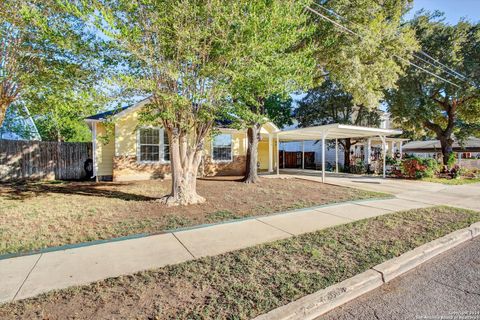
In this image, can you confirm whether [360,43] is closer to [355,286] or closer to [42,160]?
[355,286]

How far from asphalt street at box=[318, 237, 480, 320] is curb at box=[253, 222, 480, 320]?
0.07 meters

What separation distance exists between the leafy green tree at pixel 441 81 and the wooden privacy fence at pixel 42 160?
794 inches

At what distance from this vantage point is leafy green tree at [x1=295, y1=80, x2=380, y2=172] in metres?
19.0

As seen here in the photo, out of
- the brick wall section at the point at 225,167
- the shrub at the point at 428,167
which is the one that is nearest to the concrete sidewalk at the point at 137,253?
the brick wall section at the point at 225,167

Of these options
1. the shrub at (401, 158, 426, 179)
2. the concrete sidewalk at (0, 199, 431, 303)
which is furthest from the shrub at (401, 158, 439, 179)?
the concrete sidewalk at (0, 199, 431, 303)

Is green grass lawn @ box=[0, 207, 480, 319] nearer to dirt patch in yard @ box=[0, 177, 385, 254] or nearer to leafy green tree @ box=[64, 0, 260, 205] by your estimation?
dirt patch in yard @ box=[0, 177, 385, 254]

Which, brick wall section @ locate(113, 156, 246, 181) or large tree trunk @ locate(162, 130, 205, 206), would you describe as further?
brick wall section @ locate(113, 156, 246, 181)

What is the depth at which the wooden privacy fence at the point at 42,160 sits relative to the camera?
11.6 metres

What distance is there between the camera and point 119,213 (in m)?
5.94

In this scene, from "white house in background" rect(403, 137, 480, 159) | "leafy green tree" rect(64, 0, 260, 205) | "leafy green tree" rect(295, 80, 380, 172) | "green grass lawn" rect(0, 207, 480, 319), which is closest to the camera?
"green grass lawn" rect(0, 207, 480, 319)

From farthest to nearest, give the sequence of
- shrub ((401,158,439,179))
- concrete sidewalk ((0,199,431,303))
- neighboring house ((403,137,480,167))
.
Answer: neighboring house ((403,137,480,167)) < shrub ((401,158,439,179)) < concrete sidewalk ((0,199,431,303))

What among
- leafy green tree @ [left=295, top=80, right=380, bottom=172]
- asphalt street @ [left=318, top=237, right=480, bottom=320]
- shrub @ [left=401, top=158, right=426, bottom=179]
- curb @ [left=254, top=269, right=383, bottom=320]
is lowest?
asphalt street @ [left=318, top=237, right=480, bottom=320]

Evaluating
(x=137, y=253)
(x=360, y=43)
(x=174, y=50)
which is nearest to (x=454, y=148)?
(x=360, y=43)

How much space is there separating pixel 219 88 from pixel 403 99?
15.8 m
